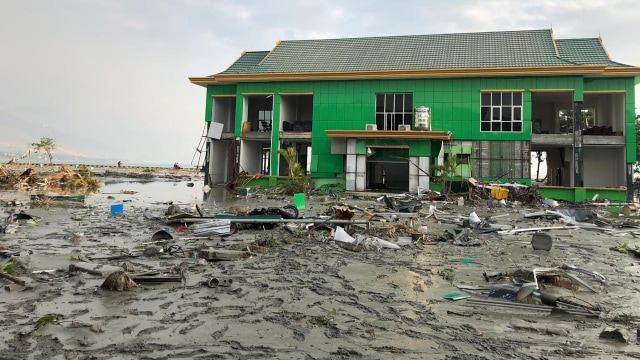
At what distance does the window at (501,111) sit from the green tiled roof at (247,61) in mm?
15281

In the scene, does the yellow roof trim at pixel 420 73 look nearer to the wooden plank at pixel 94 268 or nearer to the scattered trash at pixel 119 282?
the wooden plank at pixel 94 268

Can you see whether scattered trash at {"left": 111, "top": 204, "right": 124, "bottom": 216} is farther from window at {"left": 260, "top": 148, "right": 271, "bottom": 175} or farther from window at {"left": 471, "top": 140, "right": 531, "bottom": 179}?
window at {"left": 471, "top": 140, "right": 531, "bottom": 179}

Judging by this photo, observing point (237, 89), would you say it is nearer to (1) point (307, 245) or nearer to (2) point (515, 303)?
(1) point (307, 245)

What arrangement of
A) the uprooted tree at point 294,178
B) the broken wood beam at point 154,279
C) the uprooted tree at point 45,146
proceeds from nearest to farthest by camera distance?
the broken wood beam at point 154,279 < the uprooted tree at point 294,178 < the uprooted tree at point 45,146

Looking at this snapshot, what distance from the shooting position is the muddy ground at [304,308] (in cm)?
312

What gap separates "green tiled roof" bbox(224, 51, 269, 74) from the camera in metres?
27.0

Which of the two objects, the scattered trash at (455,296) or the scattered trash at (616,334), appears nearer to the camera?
the scattered trash at (616,334)

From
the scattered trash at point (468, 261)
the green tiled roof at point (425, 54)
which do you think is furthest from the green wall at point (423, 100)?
the scattered trash at point (468, 261)

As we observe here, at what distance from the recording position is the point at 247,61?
28.2 m

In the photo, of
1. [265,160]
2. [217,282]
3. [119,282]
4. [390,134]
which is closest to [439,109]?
[390,134]

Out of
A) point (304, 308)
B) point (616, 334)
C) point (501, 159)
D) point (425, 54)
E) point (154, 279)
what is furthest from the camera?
point (425, 54)

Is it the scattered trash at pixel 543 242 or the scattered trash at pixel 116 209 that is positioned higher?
the scattered trash at pixel 116 209

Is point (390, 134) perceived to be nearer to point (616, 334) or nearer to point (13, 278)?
point (616, 334)

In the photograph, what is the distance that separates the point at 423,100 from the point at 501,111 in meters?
4.31
